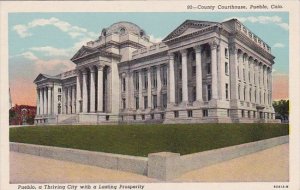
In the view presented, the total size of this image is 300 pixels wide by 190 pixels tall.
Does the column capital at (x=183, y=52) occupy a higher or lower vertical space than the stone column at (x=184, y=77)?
higher

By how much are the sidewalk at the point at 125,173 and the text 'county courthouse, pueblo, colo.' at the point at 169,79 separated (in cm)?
752

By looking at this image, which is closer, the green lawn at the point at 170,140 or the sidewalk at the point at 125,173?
the sidewalk at the point at 125,173

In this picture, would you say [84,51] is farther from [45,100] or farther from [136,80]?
[45,100]

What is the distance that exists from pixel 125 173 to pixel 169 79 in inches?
716

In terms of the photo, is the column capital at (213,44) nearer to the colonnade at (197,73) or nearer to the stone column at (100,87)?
the colonnade at (197,73)

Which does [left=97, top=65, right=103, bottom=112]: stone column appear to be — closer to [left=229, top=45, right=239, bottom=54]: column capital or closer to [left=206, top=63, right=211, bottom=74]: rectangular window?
[left=206, top=63, right=211, bottom=74]: rectangular window

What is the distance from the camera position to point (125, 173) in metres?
6.77

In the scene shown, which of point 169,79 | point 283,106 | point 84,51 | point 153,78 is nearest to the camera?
point 283,106

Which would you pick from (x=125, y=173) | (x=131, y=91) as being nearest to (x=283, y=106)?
(x=125, y=173)

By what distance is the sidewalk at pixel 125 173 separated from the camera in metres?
6.72

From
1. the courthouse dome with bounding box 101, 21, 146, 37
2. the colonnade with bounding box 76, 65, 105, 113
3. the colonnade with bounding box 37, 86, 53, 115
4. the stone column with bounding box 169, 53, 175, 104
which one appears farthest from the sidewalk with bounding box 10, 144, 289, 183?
the colonnade with bounding box 37, 86, 53, 115

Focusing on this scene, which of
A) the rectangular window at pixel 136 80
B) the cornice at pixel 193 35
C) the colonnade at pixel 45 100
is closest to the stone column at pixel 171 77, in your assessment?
the cornice at pixel 193 35

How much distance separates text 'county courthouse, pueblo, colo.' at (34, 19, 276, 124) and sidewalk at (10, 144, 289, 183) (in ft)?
24.7

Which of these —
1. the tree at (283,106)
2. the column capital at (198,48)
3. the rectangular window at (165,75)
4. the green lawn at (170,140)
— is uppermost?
the column capital at (198,48)
